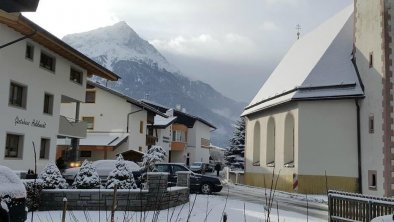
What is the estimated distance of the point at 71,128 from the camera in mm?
32719

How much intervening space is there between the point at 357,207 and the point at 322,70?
19.7 meters

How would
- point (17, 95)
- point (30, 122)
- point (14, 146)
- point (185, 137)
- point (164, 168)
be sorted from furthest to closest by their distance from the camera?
point (185, 137) < point (30, 122) < point (17, 95) < point (14, 146) < point (164, 168)

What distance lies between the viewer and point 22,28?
24516 millimetres

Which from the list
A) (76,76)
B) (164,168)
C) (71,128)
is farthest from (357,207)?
(76,76)

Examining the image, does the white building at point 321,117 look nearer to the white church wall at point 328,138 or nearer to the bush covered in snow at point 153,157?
the white church wall at point 328,138

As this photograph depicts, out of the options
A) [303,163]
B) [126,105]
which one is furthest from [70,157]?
[303,163]

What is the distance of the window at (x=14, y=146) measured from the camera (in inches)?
992

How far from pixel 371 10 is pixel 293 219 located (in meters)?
17.3

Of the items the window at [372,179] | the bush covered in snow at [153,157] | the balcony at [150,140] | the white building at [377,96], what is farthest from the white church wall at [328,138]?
the balcony at [150,140]

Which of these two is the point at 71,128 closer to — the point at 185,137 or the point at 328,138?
the point at 328,138

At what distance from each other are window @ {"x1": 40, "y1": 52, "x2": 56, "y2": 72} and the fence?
21110mm

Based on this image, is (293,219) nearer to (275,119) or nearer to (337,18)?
(275,119)

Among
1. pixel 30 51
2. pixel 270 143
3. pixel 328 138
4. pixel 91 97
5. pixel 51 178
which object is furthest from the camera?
pixel 91 97

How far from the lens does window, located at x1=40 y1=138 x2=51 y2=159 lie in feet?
94.9
